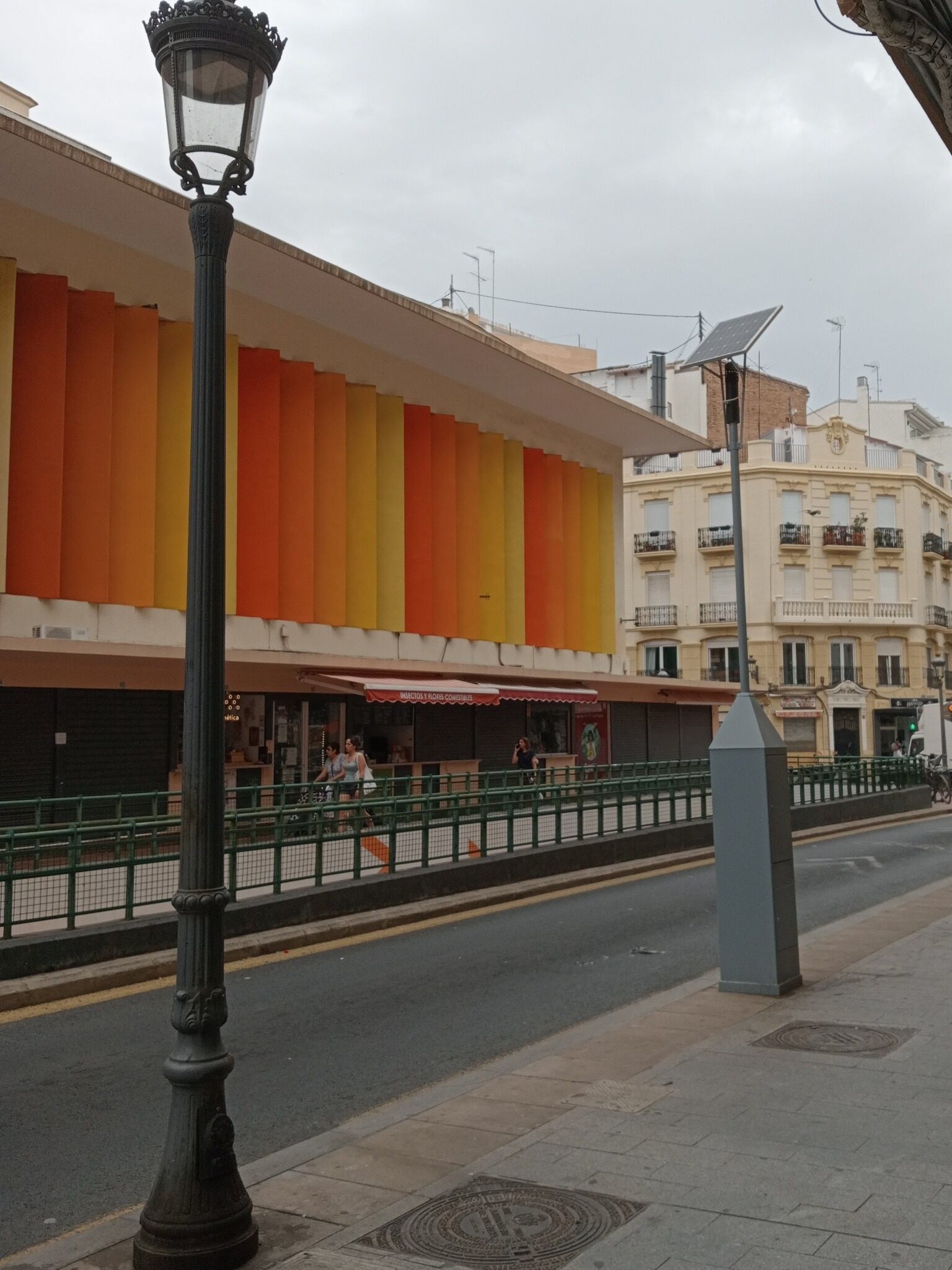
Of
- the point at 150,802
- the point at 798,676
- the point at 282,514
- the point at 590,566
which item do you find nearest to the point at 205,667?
the point at 150,802

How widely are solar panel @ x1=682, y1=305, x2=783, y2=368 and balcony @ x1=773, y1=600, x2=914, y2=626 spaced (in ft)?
142

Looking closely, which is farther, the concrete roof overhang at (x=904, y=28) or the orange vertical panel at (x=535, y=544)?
the orange vertical panel at (x=535, y=544)

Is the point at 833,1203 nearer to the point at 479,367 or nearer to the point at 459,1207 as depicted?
the point at 459,1207

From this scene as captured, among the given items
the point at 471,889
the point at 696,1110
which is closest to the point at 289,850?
the point at 471,889

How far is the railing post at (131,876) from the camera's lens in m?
10.9

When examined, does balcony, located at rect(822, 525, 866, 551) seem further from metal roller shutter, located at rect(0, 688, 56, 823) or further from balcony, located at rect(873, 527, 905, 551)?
metal roller shutter, located at rect(0, 688, 56, 823)

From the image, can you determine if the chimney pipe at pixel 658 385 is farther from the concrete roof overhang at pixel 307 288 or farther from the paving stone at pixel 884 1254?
the paving stone at pixel 884 1254

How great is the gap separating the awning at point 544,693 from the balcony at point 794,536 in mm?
25321

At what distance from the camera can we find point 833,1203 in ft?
15.2

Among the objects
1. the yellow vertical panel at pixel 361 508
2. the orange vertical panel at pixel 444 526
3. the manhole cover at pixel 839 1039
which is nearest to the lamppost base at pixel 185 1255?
the manhole cover at pixel 839 1039

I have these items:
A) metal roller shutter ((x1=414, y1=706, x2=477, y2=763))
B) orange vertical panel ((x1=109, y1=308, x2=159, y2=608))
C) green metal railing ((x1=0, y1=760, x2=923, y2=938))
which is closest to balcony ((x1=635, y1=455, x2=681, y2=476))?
metal roller shutter ((x1=414, y1=706, x2=477, y2=763))

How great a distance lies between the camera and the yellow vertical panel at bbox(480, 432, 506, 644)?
30.4 m

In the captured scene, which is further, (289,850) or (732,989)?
(289,850)

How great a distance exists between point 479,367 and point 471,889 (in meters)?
17.1
